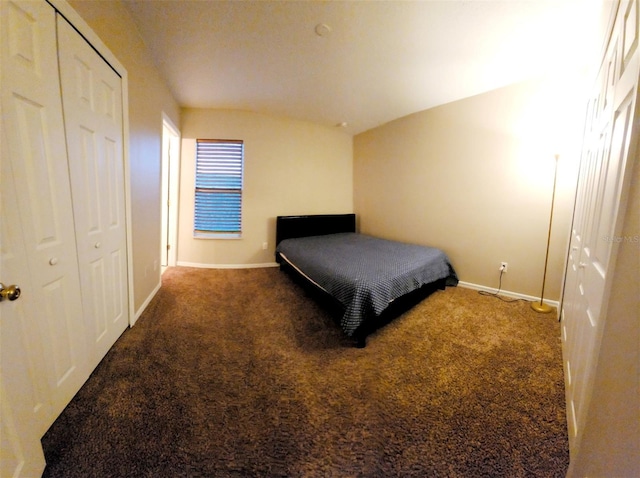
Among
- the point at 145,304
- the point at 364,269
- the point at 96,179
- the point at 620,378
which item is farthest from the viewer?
the point at 145,304

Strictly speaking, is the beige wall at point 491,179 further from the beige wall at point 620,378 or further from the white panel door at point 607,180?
the beige wall at point 620,378

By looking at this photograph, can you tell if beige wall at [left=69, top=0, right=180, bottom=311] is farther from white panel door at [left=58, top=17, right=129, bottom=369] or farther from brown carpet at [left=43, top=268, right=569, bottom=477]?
brown carpet at [left=43, top=268, right=569, bottom=477]

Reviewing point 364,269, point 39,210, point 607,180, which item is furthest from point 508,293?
point 39,210

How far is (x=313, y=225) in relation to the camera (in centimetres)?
407

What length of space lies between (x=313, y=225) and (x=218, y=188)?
163 centimetres

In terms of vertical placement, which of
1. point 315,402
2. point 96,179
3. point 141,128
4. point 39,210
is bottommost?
point 315,402

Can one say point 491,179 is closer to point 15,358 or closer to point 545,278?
point 545,278

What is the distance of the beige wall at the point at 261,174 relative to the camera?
142 inches

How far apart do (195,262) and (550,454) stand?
4099 mm

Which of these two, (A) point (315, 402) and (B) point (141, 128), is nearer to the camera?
(A) point (315, 402)

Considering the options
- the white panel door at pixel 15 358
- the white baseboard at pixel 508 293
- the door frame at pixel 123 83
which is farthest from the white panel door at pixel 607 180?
the door frame at pixel 123 83

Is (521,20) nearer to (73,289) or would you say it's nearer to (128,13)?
(128,13)

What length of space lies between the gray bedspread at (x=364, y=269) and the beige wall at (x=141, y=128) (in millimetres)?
1550

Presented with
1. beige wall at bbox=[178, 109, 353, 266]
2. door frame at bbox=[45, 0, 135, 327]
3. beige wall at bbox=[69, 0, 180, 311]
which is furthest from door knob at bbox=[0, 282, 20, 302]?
beige wall at bbox=[178, 109, 353, 266]
